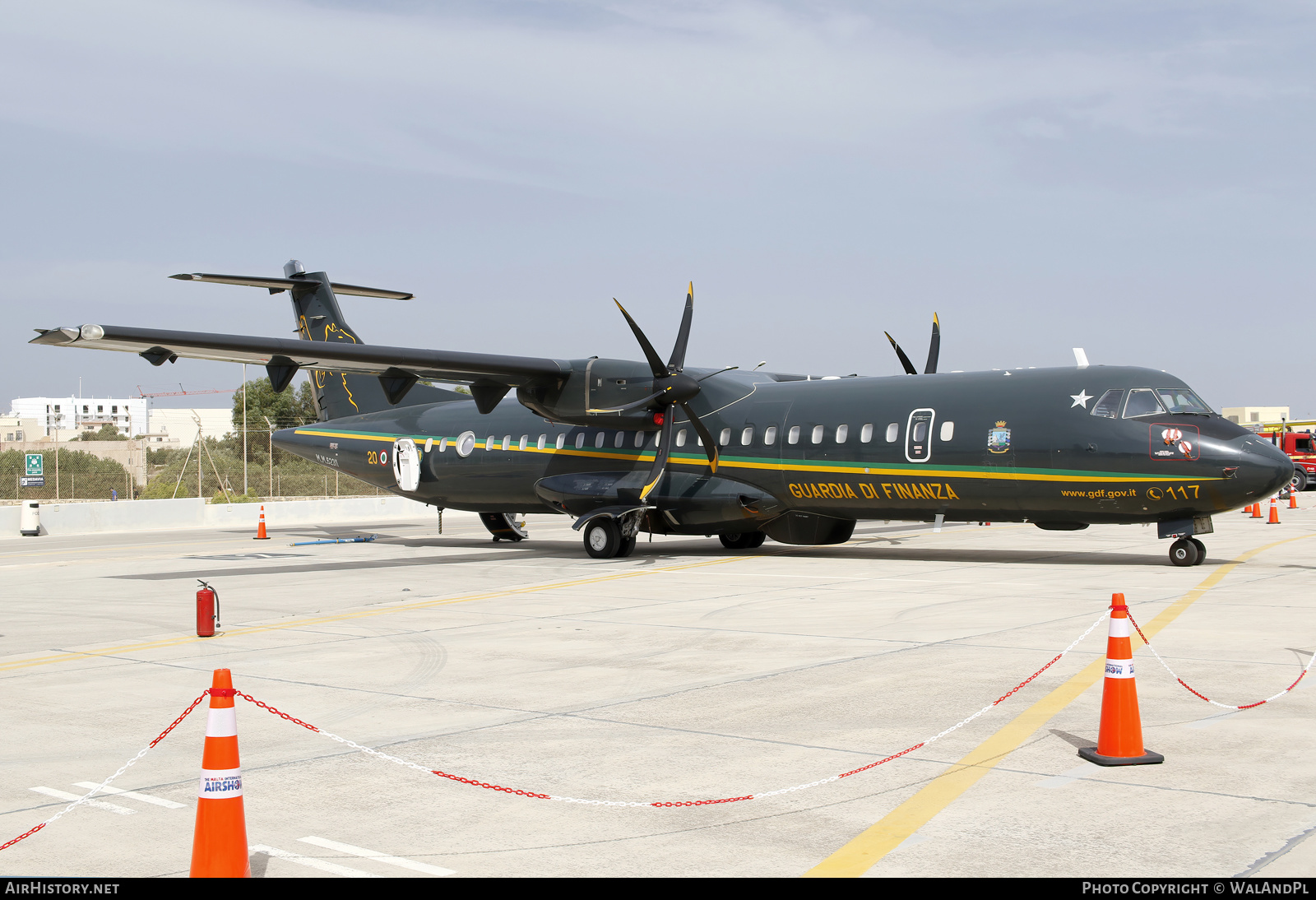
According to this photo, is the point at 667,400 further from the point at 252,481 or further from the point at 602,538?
the point at 252,481

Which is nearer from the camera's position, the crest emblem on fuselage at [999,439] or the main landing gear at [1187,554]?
the main landing gear at [1187,554]

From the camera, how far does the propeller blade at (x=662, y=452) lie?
22297 millimetres

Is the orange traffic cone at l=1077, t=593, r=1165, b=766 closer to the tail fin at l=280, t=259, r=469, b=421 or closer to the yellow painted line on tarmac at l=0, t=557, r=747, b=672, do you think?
the yellow painted line on tarmac at l=0, t=557, r=747, b=672

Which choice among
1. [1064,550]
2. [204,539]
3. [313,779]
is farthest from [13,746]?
[204,539]

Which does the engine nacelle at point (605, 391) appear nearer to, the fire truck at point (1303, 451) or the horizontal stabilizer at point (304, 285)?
the horizontal stabilizer at point (304, 285)

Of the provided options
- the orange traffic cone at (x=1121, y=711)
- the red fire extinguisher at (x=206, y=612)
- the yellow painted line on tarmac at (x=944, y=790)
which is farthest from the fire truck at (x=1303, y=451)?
the orange traffic cone at (x=1121, y=711)

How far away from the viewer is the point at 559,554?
78.1ft

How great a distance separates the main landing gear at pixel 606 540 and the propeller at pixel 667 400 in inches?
31.2

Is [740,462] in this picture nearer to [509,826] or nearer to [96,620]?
[96,620]

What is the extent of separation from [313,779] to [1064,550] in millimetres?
18514

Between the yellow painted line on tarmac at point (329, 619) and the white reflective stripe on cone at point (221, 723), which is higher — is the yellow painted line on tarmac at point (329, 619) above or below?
below

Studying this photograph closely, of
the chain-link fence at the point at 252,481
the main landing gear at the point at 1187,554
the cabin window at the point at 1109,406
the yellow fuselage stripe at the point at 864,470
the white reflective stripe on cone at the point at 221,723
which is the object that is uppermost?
the cabin window at the point at 1109,406

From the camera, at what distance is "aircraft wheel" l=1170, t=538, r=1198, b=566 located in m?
17.9

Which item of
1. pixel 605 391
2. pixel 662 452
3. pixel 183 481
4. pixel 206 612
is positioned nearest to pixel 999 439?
pixel 662 452
